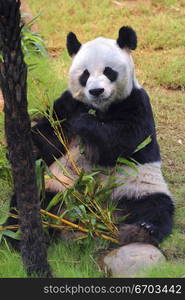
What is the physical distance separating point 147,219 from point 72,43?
58.1 inches

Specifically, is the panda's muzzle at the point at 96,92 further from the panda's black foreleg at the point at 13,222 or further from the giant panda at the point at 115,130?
the panda's black foreleg at the point at 13,222

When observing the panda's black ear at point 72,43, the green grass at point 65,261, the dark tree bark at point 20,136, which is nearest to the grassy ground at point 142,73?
the green grass at point 65,261

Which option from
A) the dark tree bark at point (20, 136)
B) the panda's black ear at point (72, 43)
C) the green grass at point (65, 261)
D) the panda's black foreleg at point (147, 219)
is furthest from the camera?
the panda's black ear at point (72, 43)

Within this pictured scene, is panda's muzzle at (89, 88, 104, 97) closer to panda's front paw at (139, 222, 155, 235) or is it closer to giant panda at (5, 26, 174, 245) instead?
giant panda at (5, 26, 174, 245)

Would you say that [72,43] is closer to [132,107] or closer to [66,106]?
[66,106]

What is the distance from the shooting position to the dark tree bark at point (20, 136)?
2955 millimetres

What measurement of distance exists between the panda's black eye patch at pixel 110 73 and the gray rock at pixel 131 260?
1231 millimetres

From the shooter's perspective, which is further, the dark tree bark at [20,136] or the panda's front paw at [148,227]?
the panda's front paw at [148,227]

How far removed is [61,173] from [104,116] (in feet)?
1.90

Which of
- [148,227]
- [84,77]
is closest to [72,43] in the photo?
[84,77]

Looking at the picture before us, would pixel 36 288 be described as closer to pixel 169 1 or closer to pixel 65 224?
pixel 65 224

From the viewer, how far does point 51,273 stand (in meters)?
3.70

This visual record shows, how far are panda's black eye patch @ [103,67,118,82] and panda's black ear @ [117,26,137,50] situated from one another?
0.92 feet

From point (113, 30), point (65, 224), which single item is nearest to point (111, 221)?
point (65, 224)
